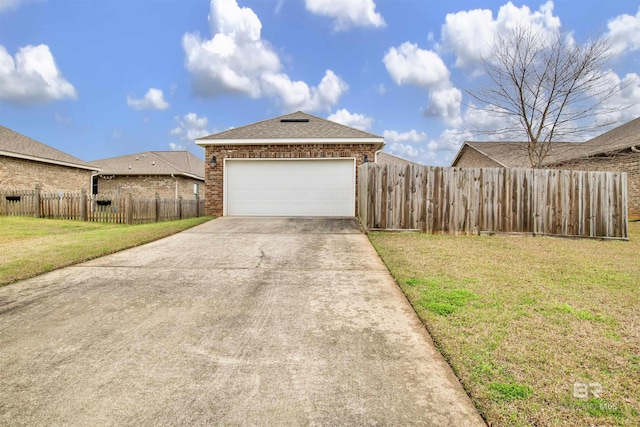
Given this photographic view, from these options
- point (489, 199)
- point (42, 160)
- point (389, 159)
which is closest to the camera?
point (489, 199)

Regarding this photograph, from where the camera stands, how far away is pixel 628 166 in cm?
1452

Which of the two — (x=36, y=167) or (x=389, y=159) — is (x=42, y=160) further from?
(x=389, y=159)

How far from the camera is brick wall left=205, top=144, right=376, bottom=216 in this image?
498 inches

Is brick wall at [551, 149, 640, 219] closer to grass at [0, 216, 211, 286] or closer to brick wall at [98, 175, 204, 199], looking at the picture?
grass at [0, 216, 211, 286]

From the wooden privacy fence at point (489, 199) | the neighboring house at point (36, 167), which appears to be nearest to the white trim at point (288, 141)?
the wooden privacy fence at point (489, 199)

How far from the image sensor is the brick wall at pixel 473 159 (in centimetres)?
2173

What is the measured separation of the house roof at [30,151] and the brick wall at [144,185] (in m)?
2.01

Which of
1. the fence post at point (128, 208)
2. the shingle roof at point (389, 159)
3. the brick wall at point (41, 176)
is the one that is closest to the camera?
the fence post at point (128, 208)

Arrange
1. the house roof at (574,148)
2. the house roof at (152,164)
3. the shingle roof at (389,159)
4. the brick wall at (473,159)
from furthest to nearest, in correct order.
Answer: the shingle roof at (389,159) → the brick wall at (473,159) → the house roof at (152,164) → the house roof at (574,148)

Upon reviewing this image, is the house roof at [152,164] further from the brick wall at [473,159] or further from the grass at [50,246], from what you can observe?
the brick wall at [473,159]

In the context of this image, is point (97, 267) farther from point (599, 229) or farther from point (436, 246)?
point (599, 229)

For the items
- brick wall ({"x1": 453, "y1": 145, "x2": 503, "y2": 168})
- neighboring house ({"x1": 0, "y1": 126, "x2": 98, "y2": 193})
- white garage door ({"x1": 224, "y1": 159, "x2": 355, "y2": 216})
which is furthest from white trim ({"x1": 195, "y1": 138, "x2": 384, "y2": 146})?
brick wall ({"x1": 453, "y1": 145, "x2": 503, "y2": 168})

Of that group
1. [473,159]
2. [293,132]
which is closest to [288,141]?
[293,132]

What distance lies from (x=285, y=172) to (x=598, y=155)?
14702mm
